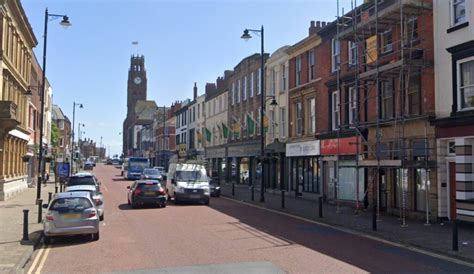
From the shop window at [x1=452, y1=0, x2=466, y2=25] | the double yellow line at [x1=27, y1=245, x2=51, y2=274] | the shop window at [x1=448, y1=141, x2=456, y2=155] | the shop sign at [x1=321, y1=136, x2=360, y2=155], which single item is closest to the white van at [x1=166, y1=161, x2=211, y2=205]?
the shop sign at [x1=321, y1=136, x2=360, y2=155]

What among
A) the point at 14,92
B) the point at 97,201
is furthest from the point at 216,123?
the point at 97,201

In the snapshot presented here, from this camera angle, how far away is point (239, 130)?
44.0 m

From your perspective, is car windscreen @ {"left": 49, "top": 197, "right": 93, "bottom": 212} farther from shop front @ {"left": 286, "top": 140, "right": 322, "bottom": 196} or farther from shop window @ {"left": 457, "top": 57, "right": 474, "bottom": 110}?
shop front @ {"left": 286, "top": 140, "right": 322, "bottom": 196}

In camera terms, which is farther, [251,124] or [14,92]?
[251,124]

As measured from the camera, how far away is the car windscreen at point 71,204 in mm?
14477

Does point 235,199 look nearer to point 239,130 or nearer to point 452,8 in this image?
point 239,130

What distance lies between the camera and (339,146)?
2619 cm

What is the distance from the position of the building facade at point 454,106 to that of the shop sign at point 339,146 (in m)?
5.13

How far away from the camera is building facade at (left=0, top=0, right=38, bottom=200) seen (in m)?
27.3

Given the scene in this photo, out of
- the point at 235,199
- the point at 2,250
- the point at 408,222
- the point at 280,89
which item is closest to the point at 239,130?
the point at 280,89

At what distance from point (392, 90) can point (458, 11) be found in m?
4.57

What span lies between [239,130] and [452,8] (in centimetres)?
2683

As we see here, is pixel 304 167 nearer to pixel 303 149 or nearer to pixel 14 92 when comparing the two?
pixel 303 149

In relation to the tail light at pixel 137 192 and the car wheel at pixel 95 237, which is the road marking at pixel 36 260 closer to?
the car wheel at pixel 95 237
